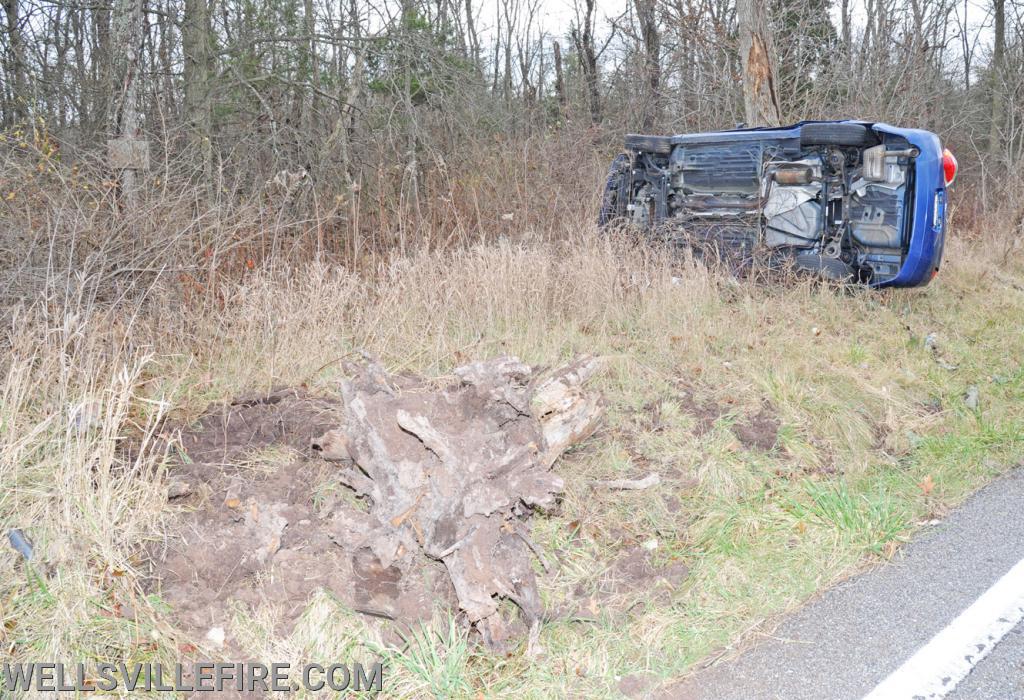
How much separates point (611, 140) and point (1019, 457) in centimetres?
966

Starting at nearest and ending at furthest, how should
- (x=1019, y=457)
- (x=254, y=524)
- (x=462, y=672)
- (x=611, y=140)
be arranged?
(x=462, y=672) → (x=254, y=524) → (x=1019, y=457) → (x=611, y=140)

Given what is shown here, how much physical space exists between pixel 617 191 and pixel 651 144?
644mm

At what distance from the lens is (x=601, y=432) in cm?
449

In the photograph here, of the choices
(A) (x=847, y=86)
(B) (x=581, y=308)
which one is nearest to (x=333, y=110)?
(B) (x=581, y=308)

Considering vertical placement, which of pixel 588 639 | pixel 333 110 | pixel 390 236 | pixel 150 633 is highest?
pixel 333 110

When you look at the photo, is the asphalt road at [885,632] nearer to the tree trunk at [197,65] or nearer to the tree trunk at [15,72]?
the tree trunk at [197,65]

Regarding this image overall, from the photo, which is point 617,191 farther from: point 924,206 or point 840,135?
point 924,206

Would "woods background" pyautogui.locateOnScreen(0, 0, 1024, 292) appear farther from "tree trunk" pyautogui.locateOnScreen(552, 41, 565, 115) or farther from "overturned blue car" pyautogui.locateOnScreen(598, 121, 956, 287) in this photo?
"tree trunk" pyautogui.locateOnScreen(552, 41, 565, 115)

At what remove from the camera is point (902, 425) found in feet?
16.5

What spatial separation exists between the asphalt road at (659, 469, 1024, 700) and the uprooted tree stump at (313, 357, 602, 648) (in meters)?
0.82

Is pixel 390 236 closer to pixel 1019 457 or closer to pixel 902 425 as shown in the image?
pixel 902 425

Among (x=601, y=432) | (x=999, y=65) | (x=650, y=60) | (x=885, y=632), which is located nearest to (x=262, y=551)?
(x=601, y=432)
